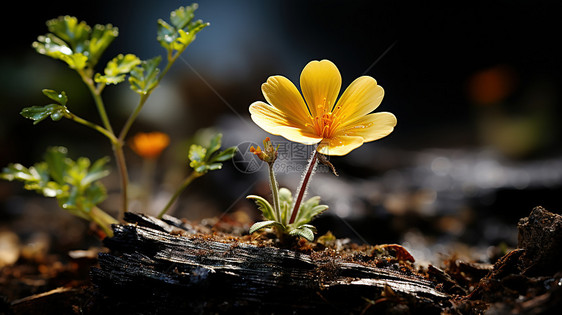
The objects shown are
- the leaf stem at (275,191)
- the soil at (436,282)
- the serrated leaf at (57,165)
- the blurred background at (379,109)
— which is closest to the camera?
the soil at (436,282)

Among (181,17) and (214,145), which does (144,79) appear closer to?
(181,17)

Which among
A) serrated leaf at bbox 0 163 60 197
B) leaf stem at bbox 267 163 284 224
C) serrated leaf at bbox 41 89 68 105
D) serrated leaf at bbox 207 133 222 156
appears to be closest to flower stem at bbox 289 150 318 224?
leaf stem at bbox 267 163 284 224

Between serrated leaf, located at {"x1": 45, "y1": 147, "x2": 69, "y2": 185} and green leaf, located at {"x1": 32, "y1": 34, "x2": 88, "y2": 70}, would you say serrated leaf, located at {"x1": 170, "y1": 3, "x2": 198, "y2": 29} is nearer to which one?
green leaf, located at {"x1": 32, "y1": 34, "x2": 88, "y2": 70}

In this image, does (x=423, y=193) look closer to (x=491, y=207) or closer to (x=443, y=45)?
(x=491, y=207)

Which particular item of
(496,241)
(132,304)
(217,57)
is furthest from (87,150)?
(496,241)

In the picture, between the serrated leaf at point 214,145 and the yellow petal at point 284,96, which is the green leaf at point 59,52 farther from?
the yellow petal at point 284,96

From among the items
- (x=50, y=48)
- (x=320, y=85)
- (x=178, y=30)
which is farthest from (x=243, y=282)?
(x=50, y=48)

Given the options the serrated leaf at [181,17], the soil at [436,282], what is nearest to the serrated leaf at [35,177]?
the soil at [436,282]
